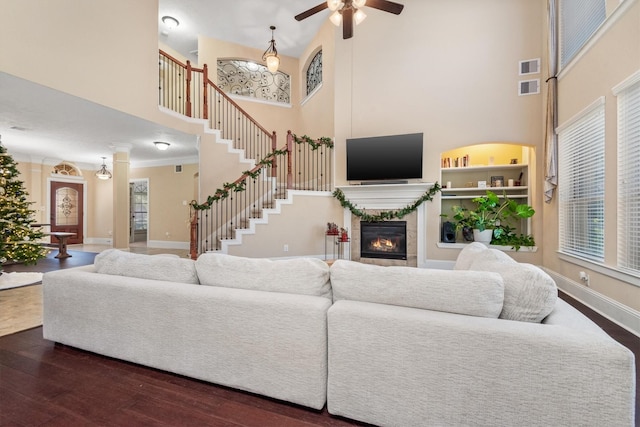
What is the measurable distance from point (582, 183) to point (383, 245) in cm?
301

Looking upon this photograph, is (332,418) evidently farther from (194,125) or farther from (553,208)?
(194,125)

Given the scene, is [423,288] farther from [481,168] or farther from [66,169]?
[66,169]

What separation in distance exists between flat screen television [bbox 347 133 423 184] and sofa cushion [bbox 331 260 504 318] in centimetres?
399

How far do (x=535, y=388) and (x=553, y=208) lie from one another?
4.13m

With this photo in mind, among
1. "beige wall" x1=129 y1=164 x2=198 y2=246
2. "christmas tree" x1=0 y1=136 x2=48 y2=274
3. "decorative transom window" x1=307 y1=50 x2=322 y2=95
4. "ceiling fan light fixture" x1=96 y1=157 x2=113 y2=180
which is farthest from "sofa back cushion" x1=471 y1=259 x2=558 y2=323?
"ceiling fan light fixture" x1=96 y1=157 x2=113 y2=180

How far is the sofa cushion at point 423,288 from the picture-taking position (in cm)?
126

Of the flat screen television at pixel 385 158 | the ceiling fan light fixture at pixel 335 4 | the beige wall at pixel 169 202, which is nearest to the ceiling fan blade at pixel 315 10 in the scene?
the ceiling fan light fixture at pixel 335 4

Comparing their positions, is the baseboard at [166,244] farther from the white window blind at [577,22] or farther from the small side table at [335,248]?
the white window blind at [577,22]

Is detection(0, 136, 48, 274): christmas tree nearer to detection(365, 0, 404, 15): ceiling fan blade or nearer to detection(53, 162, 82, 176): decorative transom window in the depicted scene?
detection(53, 162, 82, 176): decorative transom window

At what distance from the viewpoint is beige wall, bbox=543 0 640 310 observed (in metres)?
2.54

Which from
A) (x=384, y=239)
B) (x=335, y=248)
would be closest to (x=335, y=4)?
(x=384, y=239)

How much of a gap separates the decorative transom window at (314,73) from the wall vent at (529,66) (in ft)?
13.1

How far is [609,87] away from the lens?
9.39 ft

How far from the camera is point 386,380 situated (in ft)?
4.23
